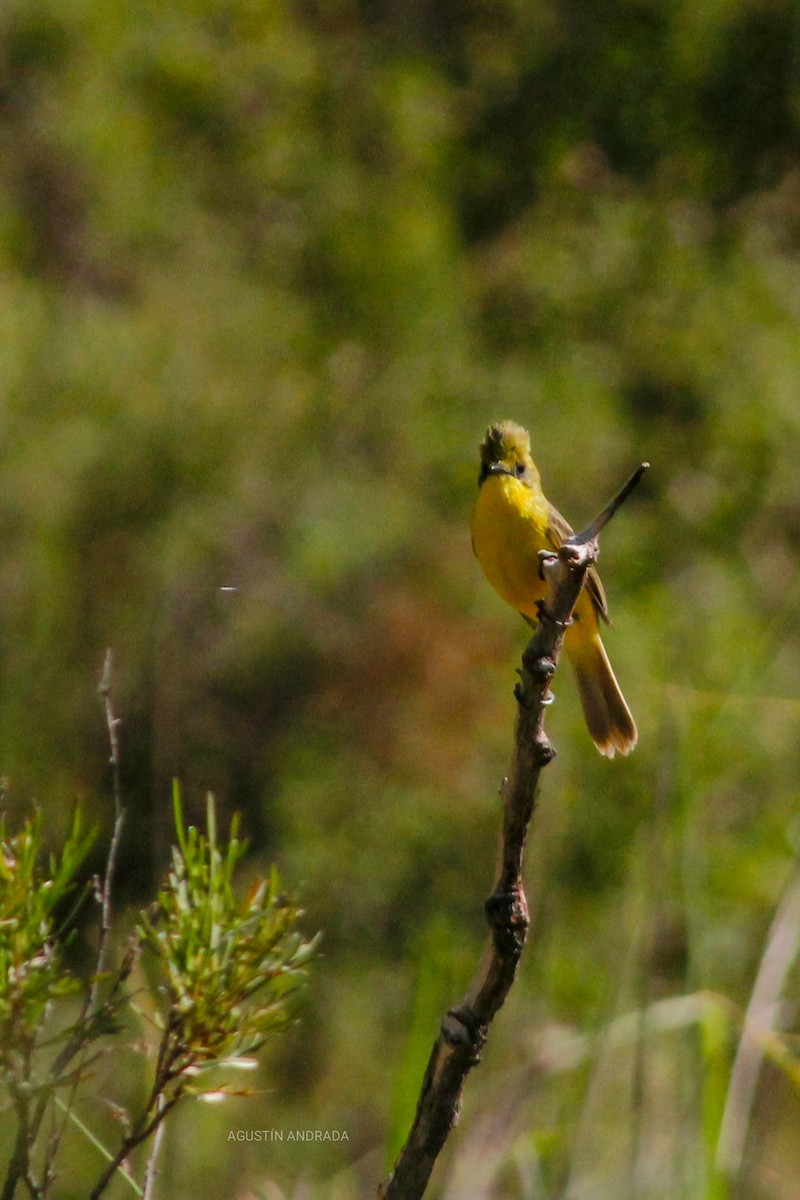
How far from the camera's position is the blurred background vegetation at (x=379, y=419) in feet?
19.3

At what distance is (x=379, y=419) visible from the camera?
23.4 ft

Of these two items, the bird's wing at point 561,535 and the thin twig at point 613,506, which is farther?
the bird's wing at point 561,535

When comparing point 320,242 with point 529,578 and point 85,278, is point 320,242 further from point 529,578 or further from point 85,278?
point 529,578

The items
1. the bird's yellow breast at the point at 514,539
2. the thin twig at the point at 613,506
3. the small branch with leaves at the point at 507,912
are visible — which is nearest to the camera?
the small branch with leaves at the point at 507,912

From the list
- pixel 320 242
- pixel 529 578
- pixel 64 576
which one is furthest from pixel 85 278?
pixel 529 578

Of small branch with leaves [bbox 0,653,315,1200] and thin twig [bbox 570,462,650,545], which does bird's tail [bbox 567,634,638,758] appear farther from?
small branch with leaves [bbox 0,653,315,1200]

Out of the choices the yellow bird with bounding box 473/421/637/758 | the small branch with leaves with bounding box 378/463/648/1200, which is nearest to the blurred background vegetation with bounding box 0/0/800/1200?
the yellow bird with bounding box 473/421/637/758

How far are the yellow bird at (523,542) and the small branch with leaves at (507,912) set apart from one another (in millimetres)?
1285

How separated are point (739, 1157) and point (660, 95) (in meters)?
6.64

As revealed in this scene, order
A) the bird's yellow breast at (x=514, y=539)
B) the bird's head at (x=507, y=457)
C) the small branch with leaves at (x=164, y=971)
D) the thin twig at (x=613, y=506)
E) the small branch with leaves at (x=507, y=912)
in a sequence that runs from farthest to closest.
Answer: the bird's head at (x=507, y=457) → the bird's yellow breast at (x=514, y=539) → the thin twig at (x=613, y=506) → the small branch with leaves at (x=507, y=912) → the small branch with leaves at (x=164, y=971)

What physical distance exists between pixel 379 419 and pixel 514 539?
418 cm

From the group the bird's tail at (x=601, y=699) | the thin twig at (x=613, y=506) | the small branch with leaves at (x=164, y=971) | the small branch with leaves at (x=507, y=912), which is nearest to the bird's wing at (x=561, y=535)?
the bird's tail at (x=601, y=699)

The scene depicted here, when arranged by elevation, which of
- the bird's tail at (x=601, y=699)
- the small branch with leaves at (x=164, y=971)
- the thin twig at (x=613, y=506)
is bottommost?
the small branch with leaves at (x=164, y=971)

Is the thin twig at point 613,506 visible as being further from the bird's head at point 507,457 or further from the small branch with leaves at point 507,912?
the bird's head at point 507,457
